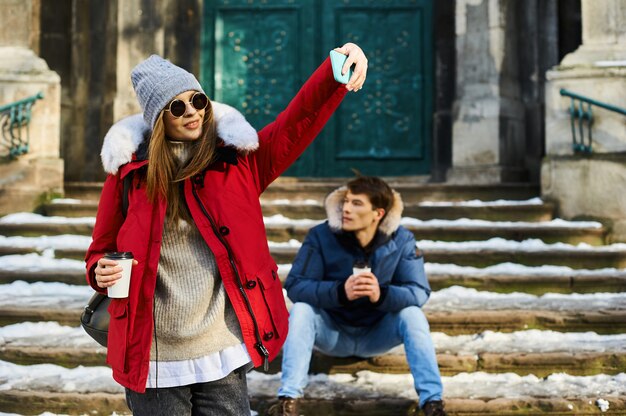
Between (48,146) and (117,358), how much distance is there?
5.14m

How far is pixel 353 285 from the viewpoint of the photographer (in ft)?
12.0

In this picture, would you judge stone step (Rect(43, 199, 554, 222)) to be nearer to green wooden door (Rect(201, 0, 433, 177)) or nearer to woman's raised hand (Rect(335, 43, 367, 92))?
green wooden door (Rect(201, 0, 433, 177))

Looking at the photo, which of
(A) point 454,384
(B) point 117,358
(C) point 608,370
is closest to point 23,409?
(B) point 117,358

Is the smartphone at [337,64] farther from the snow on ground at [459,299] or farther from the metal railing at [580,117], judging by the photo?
the metal railing at [580,117]

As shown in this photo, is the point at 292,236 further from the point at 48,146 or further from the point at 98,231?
the point at 98,231

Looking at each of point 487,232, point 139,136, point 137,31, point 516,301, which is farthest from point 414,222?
point 139,136

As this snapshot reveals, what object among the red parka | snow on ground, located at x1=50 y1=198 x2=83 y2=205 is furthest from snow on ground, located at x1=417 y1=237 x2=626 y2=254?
the red parka

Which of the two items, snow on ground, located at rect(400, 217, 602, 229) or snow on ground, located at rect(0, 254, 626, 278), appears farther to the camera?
snow on ground, located at rect(400, 217, 602, 229)

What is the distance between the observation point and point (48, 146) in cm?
698

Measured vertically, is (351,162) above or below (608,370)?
above

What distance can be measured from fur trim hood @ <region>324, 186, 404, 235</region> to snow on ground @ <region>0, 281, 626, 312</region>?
3.10 feet

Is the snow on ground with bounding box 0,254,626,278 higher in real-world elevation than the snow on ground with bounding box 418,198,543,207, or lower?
lower

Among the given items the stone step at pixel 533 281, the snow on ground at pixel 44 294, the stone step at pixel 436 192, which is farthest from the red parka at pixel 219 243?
the stone step at pixel 436 192

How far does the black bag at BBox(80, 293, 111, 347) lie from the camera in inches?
94.4
